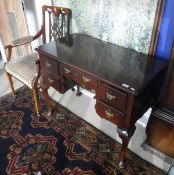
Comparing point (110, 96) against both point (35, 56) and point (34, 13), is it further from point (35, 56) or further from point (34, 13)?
point (34, 13)

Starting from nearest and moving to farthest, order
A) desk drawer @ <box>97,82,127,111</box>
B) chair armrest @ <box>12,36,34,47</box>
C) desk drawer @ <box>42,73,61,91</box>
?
desk drawer @ <box>97,82,127,111</box> → desk drawer @ <box>42,73,61,91</box> → chair armrest @ <box>12,36,34,47</box>

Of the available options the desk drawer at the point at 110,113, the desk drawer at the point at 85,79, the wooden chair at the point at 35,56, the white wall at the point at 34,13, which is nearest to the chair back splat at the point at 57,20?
the wooden chair at the point at 35,56

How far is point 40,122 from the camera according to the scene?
2.11 meters

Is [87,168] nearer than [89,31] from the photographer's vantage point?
Yes

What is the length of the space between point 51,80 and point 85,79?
439mm

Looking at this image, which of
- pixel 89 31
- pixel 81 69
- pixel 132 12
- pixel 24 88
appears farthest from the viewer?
pixel 24 88

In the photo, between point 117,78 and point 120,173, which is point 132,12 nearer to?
point 117,78

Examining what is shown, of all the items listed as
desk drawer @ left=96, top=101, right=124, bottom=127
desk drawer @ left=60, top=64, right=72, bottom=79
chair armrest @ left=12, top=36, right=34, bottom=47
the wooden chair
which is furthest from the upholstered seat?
desk drawer @ left=96, top=101, right=124, bottom=127

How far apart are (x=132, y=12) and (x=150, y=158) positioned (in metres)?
1.22

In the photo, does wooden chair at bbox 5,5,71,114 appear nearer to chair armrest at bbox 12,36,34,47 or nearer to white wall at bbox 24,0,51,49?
chair armrest at bbox 12,36,34,47

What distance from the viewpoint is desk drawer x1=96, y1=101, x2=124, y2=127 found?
1383 mm

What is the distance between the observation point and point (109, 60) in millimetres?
1546

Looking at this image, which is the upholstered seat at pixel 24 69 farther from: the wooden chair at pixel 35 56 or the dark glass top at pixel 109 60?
the dark glass top at pixel 109 60

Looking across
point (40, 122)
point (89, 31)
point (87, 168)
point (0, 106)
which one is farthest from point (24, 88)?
point (87, 168)
